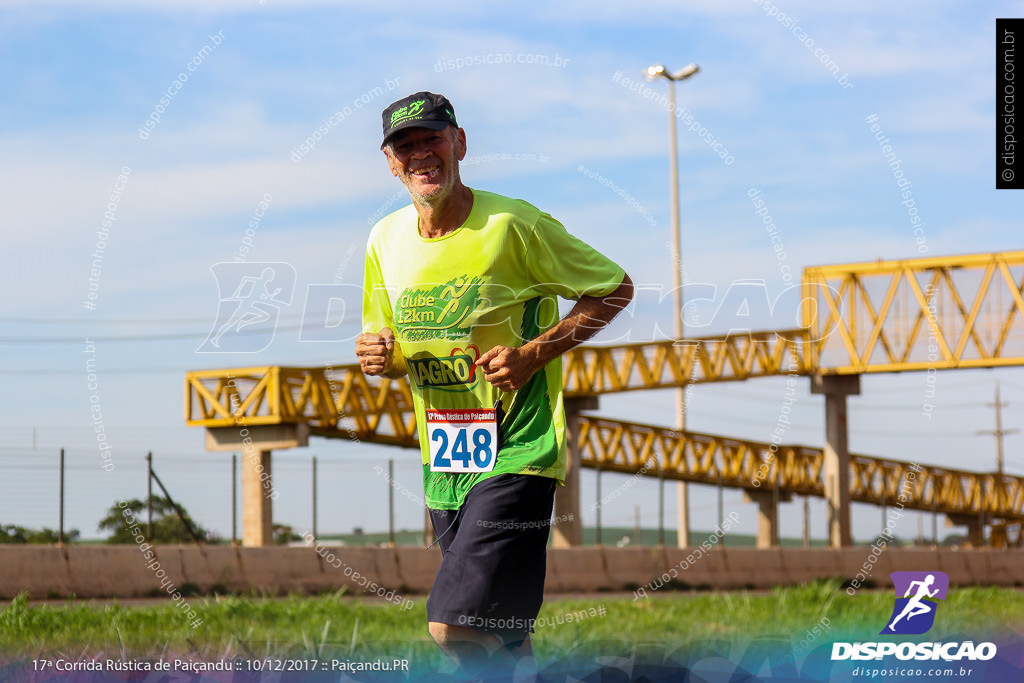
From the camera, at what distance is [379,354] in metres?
5.14

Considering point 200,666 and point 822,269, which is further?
point 822,269

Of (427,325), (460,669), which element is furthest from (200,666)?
(427,325)

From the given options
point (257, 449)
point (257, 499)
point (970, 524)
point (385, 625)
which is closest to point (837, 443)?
point (970, 524)

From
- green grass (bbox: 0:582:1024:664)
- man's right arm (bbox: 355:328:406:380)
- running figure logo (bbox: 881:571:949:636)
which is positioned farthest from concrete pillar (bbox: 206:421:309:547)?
man's right arm (bbox: 355:328:406:380)

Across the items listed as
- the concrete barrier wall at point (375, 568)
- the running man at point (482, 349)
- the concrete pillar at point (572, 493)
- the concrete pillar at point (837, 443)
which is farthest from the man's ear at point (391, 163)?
the concrete pillar at point (837, 443)

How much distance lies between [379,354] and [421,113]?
91 centimetres

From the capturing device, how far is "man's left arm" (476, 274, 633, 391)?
474 centimetres

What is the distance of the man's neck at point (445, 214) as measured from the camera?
4.95 m

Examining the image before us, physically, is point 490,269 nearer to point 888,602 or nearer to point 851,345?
point 888,602

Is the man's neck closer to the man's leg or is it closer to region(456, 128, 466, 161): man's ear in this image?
region(456, 128, 466, 161): man's ear

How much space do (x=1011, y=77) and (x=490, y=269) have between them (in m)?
7.33

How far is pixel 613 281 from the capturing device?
5031mm

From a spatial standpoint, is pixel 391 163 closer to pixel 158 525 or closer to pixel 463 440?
pixel 463 440

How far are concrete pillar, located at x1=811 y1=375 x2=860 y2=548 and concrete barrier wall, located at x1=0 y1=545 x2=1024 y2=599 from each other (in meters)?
10.6
